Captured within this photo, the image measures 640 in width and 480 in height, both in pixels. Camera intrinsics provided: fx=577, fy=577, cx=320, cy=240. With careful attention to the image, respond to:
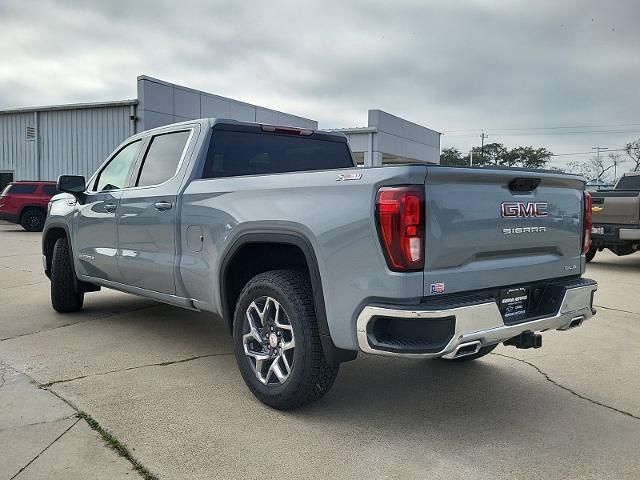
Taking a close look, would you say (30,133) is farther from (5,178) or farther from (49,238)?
(49,238)

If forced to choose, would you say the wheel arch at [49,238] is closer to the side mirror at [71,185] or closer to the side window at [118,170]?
the side mirror at [71,185]

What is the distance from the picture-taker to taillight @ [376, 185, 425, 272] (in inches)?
113

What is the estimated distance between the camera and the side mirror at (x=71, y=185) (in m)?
5.67

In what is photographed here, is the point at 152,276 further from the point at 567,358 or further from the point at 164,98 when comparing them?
the point at 164,98

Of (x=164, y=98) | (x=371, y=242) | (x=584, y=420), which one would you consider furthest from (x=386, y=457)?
(x=164, y=98)

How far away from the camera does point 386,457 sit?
9.92 feet

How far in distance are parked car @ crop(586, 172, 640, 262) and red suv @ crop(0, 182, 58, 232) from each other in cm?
1664

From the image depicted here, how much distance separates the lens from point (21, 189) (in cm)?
1945

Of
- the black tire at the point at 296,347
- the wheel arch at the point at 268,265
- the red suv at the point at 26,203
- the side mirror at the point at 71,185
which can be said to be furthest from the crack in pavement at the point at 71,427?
the red suv at the point at 26,203

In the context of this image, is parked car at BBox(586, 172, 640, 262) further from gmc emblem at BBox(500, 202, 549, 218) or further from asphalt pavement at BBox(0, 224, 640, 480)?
gmc emblem at BBox(500, 202, 549, 218)

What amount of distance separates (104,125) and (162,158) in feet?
64.9

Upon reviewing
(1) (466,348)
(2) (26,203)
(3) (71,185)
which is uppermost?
(3) (71,185)

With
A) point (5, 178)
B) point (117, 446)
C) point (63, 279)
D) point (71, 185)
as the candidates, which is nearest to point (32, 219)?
point (5, 178)

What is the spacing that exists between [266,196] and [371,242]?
0.92 metres
